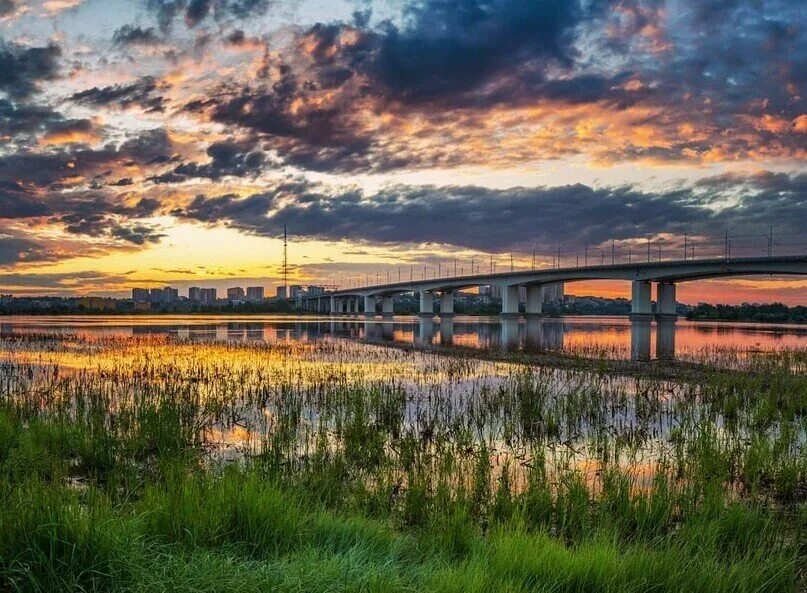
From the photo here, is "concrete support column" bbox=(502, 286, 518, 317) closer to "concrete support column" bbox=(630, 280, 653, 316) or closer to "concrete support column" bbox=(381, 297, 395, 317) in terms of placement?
"concrete support column" bbox=(630, 280, 653, 316)

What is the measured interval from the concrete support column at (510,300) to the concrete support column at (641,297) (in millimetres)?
23548

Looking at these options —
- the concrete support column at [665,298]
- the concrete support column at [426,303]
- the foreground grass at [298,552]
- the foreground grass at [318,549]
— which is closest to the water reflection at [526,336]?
the concrete support column at [665,298]

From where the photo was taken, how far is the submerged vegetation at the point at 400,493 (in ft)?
13.0

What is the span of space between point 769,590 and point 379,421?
7.60 m

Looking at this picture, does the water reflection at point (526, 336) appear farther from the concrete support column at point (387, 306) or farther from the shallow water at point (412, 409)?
the concrete support column at point (387, 306)

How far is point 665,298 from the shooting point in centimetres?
8362

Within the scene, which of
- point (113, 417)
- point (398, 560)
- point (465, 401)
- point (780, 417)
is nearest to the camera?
point (398, 560)

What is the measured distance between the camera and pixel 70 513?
406 centimetres

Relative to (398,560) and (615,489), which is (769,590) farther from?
(398,560)

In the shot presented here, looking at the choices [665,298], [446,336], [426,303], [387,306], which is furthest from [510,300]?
[446,336]

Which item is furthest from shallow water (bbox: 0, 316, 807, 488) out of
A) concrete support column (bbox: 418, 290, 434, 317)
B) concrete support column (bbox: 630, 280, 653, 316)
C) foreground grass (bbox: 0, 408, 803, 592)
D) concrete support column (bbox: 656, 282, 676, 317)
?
concrete support column (bbox: 418, 290, 434, 317)

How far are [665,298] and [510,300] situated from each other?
25.5 metres

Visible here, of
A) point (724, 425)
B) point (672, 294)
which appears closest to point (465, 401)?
point (724, 425)

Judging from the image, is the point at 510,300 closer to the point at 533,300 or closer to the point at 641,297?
the point at 533,300
